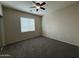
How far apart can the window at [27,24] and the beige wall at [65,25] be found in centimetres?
142

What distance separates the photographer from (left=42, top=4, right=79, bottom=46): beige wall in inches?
144

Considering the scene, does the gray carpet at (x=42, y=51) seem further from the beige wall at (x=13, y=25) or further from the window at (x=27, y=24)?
the window at (x=27, y=24)

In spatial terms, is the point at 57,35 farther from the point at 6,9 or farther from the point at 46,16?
the point at 6,9

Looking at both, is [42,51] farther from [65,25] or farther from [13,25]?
[13,25]

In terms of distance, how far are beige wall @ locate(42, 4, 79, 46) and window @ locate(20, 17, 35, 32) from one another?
1.42 metres

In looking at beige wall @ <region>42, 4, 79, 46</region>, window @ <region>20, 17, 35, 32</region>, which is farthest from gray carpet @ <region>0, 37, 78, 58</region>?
window @ <region>20, 17, 35, 32</region>

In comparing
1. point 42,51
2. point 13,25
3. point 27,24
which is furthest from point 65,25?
point 13,25

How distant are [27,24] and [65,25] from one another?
10.1 ft

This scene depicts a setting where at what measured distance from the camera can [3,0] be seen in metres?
2.77

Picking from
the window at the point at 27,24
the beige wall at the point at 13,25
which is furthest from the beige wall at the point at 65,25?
the beige wall at the point at 13,25

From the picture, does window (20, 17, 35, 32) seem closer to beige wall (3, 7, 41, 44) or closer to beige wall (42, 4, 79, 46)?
beige wall (3, 7, 41, 44)

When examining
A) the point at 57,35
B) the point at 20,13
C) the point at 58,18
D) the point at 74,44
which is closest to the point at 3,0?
the point at 20,13

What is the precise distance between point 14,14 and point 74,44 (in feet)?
14.0

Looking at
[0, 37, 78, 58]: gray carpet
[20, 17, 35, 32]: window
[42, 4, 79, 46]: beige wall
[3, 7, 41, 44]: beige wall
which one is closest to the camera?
[0, 37, 78, 58]: gray carpet
